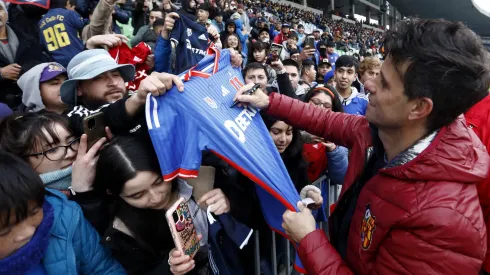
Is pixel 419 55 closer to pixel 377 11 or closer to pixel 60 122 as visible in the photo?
pixel 60 122

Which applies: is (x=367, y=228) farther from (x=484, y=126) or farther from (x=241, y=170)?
(x=484, y=126)

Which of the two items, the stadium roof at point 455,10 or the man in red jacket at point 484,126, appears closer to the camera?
the man in red jacket at point 484,126

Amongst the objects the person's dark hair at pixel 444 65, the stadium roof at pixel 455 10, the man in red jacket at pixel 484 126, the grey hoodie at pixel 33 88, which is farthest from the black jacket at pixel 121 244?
the stadium roof at pixel 455 10

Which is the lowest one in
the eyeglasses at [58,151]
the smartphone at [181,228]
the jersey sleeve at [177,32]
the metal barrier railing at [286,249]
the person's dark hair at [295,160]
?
the metal barrier railing at [286,249]

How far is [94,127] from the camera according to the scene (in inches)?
60.5

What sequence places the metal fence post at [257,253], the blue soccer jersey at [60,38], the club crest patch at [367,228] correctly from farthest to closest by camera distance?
the blue soccer jersey at [60,38]
the metal fence post at [257,253]
the club crest patch at [367,228]

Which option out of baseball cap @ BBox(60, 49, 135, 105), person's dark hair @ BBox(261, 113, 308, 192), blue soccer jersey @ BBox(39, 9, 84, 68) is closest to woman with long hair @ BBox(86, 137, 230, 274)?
baseball cap @ BBox(60, 49, 135, 105)

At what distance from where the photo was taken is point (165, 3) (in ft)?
22.5

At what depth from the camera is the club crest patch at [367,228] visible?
1.18m

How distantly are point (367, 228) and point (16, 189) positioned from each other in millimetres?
1229

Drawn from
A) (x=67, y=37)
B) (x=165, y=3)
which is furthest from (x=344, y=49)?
(x=67, y=37)

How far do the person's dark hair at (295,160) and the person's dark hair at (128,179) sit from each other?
3.20ft

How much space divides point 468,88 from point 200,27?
3117 mm

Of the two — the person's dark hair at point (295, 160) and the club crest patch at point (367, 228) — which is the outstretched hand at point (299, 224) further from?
the person's dark hair at point (295, 160)
